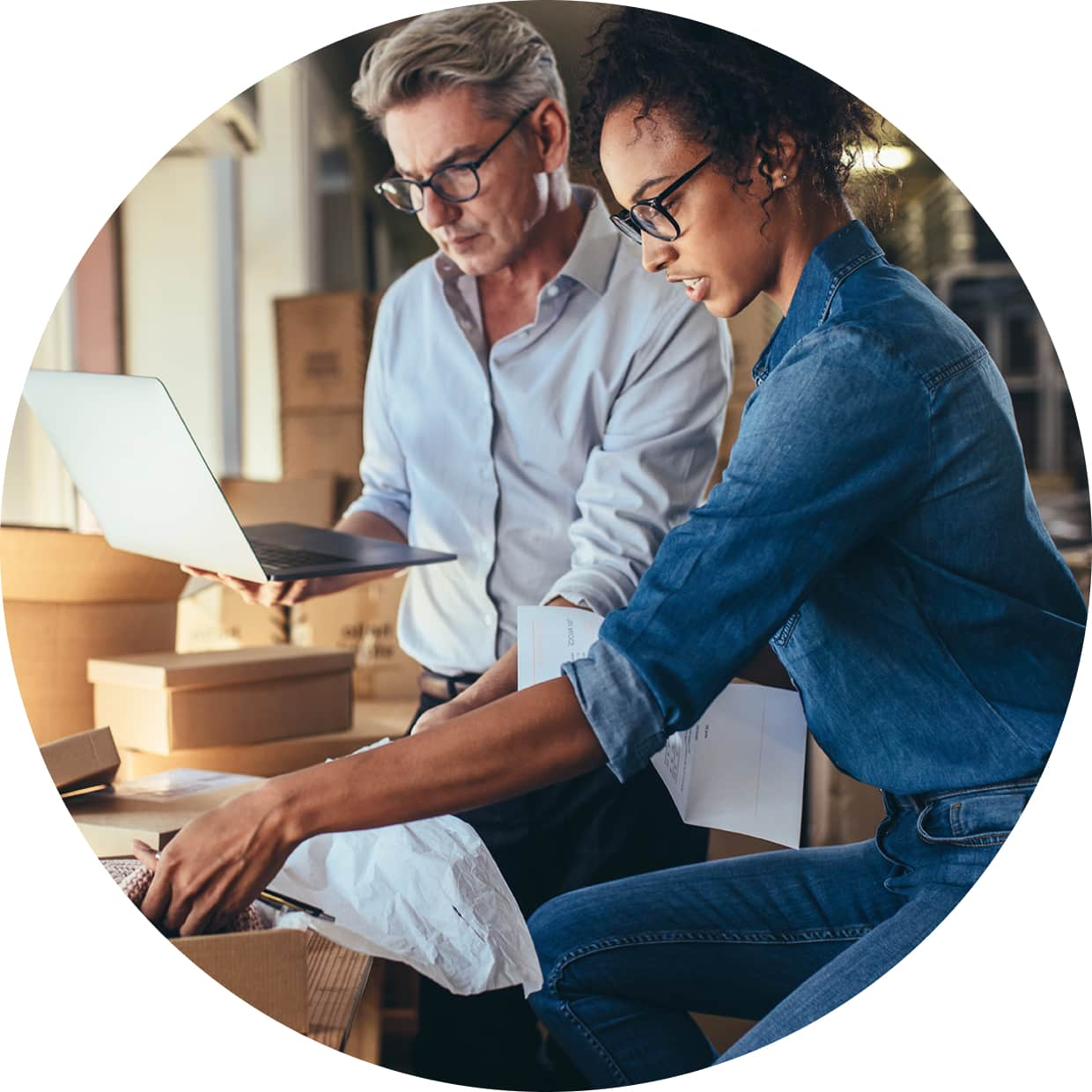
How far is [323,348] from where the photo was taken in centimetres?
179

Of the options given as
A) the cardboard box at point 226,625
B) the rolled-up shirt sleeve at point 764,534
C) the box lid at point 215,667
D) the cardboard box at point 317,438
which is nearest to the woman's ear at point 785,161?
the rolled-up shirt sleeve at point 764,534

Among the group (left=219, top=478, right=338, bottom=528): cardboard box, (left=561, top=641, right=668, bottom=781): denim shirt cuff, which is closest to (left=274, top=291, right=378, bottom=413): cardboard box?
(left=219, top=478, right=338, bottom=528): cardboard box

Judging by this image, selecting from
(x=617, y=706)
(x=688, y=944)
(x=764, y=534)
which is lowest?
(x=688, y=944)

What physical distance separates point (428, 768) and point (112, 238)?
0.96 meters

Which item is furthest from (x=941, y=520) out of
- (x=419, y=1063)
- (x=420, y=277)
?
(x=419, y=1063)

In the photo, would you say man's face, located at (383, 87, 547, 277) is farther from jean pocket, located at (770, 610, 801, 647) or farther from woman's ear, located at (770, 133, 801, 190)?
jean pocket, located at (770, 610, 801, 647)

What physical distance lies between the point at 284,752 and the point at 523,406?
44 centimetres

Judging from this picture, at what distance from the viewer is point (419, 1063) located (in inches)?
37.6

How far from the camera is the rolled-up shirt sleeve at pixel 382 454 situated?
1.03 metres

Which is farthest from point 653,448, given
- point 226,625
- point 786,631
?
point 226,625

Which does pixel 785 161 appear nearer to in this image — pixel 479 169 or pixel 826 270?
pixel 826 270

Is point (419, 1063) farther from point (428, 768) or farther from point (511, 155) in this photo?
point (511, 155)

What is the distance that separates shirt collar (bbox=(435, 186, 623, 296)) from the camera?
934mm

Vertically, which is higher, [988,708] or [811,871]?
[988,708]
